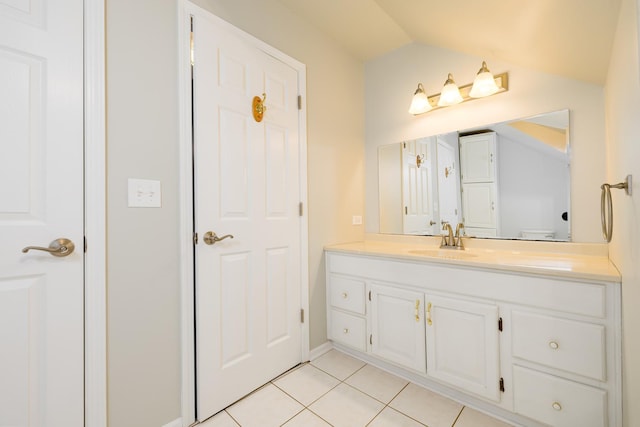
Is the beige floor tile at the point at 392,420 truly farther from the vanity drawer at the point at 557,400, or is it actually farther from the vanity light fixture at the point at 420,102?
the vanity light fixture at the point at 420,102

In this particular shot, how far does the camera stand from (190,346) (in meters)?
1.38

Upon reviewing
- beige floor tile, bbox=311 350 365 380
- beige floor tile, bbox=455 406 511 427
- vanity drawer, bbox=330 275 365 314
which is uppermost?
vanity drawer, bbox=330 275 365 314

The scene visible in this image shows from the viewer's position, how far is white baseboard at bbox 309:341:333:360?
2.04 meters

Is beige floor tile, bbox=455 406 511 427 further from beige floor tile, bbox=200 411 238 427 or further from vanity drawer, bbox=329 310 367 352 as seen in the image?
beige floor tile, bbox=200 411 238 427

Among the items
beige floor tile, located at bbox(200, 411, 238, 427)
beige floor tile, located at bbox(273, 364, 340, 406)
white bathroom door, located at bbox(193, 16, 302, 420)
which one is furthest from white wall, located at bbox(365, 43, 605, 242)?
beige floor tile, located at bbox(200, 411, 238, 427)

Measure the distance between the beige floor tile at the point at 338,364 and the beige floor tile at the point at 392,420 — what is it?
399 millimetres

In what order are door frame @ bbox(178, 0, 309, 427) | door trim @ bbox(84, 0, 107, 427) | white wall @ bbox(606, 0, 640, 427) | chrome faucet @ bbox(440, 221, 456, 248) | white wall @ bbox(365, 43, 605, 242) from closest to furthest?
white wall @ bbox(606, 0, 640, 427) < door trim @ bbox(84, 0, 107, 427) < door frame @ bbox(178, 0, 309, 427) < white wall @ bbox(365, 43, 605, 242) < chrome faucet @ bbox(440, 221, 456, 248)

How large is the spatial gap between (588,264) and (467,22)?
1.48 m

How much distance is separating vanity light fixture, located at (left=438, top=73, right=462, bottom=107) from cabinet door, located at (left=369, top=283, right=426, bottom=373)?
1412 mm

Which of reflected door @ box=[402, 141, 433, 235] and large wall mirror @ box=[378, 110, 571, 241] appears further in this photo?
reflected door @ box=[402, 141, 433, 235]

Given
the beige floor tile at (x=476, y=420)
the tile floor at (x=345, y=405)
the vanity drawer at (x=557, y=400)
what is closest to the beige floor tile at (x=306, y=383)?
the tile floor at (x=345, y=405)

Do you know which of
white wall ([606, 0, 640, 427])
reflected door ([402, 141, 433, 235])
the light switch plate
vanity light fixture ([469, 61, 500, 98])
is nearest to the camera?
white wall ([606, 0, 640, 427])

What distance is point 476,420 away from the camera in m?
1.41

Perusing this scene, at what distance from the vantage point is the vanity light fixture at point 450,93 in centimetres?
194
